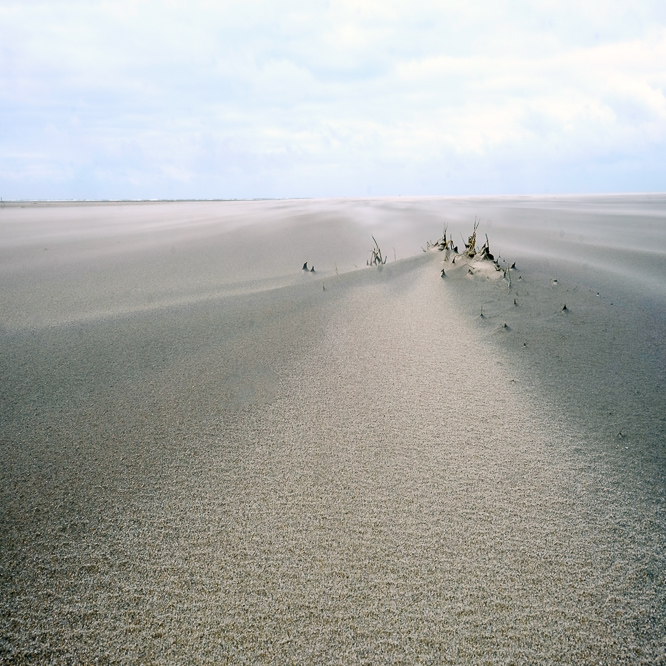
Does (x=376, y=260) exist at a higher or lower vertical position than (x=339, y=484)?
higher

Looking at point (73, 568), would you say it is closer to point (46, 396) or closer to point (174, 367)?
point (46, 396)

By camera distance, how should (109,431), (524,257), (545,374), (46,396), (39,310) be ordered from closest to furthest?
1. (109,431)
2. (46,396)
3. (545,374)
4. (39,310)
5. (524,257)

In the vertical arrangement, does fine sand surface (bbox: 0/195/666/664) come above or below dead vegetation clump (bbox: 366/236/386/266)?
below

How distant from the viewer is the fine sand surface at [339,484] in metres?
0.75

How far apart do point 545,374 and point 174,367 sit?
1306 mm

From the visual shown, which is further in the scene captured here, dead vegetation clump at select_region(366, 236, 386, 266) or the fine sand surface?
dead vegetation clump at select_region(366, 236, 386, 266)

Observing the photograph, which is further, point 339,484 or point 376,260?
point 376,260

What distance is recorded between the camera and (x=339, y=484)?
1.05 meters

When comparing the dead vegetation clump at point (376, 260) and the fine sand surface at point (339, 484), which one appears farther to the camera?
the dead vegetation clump at point (376, 260)

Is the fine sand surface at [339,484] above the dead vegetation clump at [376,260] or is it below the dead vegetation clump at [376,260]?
below

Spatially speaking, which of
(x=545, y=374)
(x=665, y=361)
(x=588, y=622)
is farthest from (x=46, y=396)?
(x=665, y=361)

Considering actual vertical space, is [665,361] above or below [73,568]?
above

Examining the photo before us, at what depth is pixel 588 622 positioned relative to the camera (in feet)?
2.47

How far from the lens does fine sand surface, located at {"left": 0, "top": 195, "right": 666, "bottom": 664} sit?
751mm
